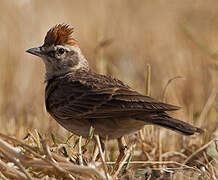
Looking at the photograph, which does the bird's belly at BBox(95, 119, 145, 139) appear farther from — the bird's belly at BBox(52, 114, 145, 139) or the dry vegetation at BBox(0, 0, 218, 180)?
the dry vegetation at BBox(0, 0, 218, 180)

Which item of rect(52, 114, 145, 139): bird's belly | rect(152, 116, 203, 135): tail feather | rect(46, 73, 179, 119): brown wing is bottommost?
rect(52, 114, 145, 139): bird's belly

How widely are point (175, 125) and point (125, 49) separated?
525 cm

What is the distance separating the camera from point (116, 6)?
10.7 meters

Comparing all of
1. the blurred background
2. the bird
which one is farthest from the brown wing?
the blurred background

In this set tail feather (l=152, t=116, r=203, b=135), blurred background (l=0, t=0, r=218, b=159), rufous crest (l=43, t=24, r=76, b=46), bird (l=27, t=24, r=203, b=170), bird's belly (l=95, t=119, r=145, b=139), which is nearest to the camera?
tail feather (l=152, t=116, r=203, b=135)

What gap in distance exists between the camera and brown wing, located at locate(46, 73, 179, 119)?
4727 millimetres

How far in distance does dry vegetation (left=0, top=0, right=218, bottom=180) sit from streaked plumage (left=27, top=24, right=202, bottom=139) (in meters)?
0.25

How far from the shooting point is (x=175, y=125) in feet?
14.6

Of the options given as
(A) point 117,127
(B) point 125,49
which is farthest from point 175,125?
(B) point 125,49

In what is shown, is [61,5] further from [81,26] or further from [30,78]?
[30,78]

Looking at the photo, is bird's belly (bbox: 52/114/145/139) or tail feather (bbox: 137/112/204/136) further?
bird's belly (bbox: 52/114/145/139)

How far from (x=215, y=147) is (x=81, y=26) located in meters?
5.92

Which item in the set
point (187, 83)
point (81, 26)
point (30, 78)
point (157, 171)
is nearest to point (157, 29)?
point (81, 26)

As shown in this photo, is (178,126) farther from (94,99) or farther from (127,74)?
(127,74)
